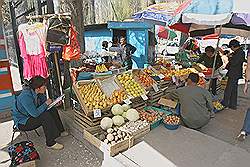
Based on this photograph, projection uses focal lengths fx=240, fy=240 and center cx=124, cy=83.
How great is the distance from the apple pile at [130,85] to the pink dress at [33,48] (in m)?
1.65

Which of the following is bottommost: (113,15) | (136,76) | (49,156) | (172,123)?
(49,156)

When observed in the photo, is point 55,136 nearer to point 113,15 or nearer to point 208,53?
point 208,53

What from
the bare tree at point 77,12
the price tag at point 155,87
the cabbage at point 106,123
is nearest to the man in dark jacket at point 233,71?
the price tag at point 155,87

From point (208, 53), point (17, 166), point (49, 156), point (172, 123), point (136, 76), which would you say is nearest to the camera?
point (17, 166)

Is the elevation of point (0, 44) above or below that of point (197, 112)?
above

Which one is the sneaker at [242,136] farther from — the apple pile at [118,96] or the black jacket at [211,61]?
the black jacket at [211,61]

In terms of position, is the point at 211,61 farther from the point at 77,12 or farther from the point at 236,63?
the point at 77,12

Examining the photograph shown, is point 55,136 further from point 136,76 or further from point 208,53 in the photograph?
point 208,53

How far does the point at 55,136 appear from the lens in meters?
4.26

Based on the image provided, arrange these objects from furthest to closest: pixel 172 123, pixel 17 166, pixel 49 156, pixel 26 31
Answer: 1. pixel 26 31
2. pixel 172 123
3. pixel 49 156
4. pixel 17 166

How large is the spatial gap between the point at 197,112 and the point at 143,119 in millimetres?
1016

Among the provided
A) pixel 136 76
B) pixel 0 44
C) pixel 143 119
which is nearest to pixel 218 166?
pixel 143 119

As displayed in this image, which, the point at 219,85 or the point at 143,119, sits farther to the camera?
the point at 219,85

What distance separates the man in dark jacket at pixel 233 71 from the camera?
18.6ft
